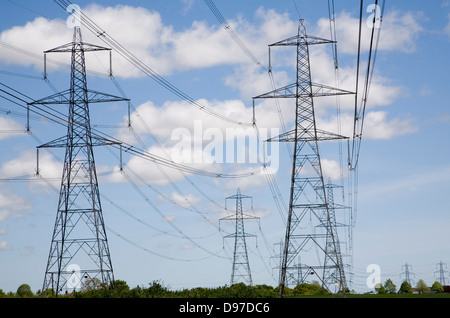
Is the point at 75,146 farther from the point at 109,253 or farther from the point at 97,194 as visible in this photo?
the point at 109,253

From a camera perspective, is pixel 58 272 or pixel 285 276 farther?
pixel 285 276

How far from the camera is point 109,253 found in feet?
146
